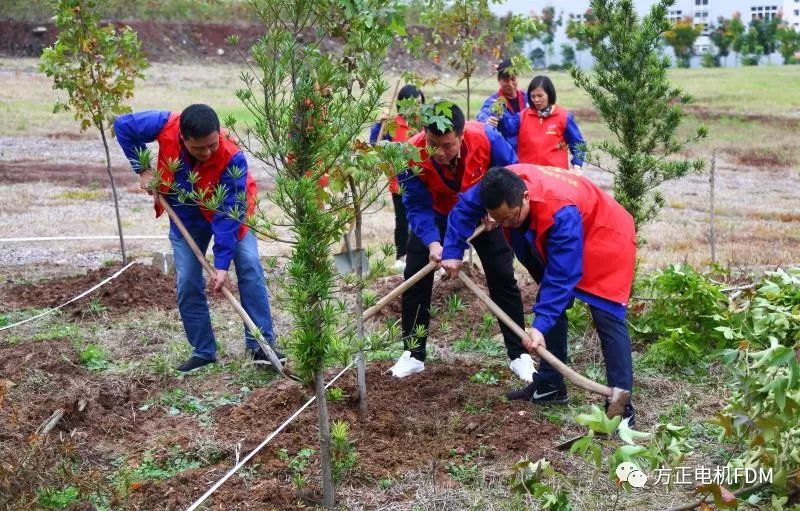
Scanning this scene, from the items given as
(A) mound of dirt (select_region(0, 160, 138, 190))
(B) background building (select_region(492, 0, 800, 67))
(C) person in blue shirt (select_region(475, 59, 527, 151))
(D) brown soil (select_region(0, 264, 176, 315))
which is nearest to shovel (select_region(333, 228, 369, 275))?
(C) person in blue shirt (select_region(475, 59, 527, 151))

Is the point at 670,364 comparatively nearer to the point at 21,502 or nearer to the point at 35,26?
the point at 21,502

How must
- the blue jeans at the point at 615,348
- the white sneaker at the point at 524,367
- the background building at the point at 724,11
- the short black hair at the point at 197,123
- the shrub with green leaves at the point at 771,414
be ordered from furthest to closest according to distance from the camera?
the background building at the point at 724,11
the white sneaker at the point at 524,367
the short black hair at the point at 197,123
the blue jeans at the point at 615,348
the shrub with green leaves at the point at 771,414

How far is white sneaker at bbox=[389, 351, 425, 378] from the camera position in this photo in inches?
210

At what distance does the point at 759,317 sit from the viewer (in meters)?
4.74

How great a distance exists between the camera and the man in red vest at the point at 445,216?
4801mm

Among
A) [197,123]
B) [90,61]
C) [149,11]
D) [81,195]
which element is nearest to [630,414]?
[197,123]

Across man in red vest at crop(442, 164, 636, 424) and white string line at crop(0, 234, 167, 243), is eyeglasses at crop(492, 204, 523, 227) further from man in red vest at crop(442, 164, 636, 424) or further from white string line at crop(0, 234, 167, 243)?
white string line at crop(0, 234, 167, 243)

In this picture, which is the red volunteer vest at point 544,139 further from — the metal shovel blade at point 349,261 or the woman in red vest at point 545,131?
the metal shovel blade at point 349,261

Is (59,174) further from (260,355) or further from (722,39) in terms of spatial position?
(722,39)

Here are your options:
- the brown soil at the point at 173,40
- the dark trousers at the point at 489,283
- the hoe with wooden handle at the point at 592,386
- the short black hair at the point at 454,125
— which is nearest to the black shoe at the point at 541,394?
the dark trousers at the point at 489,283

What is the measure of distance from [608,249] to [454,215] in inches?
31.5

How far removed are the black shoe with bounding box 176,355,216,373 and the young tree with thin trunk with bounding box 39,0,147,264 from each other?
2.55 metres

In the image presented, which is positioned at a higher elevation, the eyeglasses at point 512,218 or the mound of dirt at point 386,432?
the eyeglasses at point 512,218

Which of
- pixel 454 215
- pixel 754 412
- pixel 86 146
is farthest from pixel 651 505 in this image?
pixel 86 146
